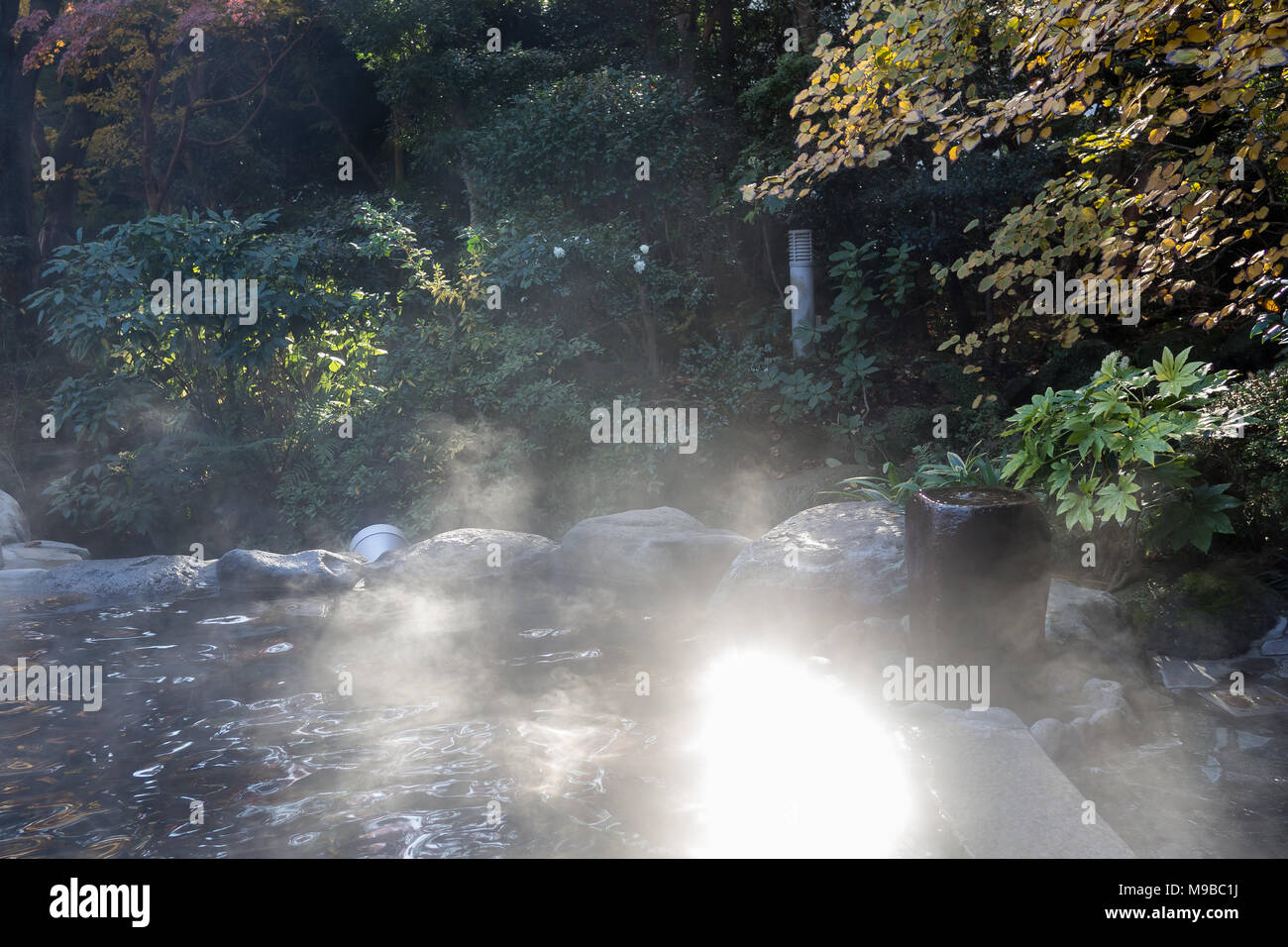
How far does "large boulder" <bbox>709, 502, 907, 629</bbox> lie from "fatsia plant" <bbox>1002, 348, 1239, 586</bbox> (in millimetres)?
1067

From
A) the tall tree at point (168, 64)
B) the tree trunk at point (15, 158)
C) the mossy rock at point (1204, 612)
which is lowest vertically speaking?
the mossy rock at point (1204, 612)

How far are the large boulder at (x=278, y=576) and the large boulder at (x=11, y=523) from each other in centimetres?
315

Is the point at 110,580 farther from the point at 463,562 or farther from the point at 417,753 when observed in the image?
the point at 417,753

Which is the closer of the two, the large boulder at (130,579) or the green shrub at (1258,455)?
the green shrub at (1258,455)

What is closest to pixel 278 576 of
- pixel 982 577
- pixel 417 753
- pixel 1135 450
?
pixel 417 753

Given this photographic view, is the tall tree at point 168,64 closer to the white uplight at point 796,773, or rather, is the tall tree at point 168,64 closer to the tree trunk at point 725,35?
the tree trunk at point 725,35

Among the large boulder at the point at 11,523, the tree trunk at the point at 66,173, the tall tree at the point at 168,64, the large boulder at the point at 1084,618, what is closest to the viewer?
the large boulder at the point at 1084,618

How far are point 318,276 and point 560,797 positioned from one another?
7.93 metres

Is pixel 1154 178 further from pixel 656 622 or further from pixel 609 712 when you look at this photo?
pixel 656 622

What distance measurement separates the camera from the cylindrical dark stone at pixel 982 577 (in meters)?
5.19

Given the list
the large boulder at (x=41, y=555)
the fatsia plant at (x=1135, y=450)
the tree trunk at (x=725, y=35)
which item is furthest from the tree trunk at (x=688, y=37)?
the large boulder at (x=41, y=555)

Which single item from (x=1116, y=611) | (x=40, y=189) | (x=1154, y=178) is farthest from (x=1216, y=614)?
(x=40, y=189)
